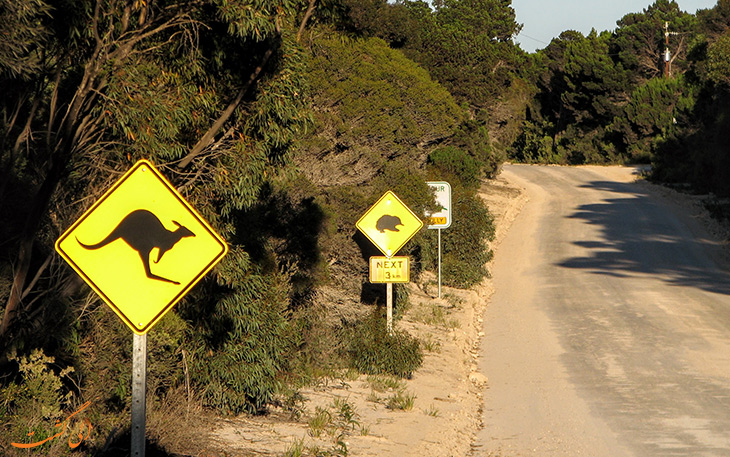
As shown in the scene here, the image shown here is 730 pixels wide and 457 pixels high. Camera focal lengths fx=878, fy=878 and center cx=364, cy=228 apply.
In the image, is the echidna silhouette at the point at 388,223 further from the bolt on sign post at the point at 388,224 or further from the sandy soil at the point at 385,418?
the sandy soil at the point at 385,418

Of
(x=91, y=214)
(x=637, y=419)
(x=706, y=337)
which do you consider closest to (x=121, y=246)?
(x=91, y=214)

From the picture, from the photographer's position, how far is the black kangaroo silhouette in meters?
5.50

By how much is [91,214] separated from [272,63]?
512 centimetres

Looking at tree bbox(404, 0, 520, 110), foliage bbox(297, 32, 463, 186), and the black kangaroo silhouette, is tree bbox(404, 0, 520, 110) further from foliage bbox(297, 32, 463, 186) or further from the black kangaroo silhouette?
the black kangaroo silhouette

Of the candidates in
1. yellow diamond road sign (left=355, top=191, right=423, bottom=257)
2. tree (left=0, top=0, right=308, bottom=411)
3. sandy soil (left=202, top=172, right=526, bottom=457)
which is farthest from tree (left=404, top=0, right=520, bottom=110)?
tree (left=0, top=0, right=308, bottom=411)

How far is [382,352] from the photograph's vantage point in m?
14.8

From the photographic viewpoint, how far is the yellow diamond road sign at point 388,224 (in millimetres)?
15877

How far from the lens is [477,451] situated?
33.8ft

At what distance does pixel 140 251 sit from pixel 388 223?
10602mm

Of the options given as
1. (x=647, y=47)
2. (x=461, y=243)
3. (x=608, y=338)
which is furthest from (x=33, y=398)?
(x=647, y=47)

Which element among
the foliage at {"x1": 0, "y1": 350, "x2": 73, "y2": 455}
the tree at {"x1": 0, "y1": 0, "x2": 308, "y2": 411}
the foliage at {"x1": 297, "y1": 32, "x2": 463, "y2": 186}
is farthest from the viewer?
the foliage at {"x1": 297, "y1": 32, "x2": 463, "y2": 186}

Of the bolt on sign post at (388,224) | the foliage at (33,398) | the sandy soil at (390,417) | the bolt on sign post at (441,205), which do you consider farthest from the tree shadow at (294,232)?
the bolt on sign post at (441,205)

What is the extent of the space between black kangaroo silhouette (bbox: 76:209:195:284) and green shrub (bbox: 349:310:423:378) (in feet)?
31.0

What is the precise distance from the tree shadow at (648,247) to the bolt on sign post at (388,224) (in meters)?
12.2
